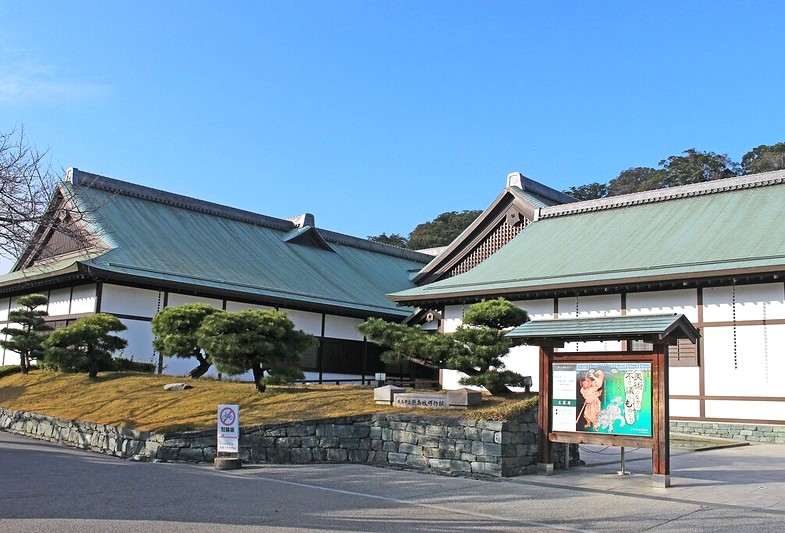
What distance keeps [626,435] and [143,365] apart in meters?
16.7

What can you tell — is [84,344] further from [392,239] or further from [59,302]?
[392,239]

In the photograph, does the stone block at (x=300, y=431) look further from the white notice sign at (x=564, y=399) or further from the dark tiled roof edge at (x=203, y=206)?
the dark tiled roof edge at (x=203, y=206)

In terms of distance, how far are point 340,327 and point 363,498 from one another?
66.8 feet

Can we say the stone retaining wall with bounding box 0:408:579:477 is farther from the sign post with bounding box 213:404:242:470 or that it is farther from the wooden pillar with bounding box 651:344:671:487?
the wooden pillar with bounding box 651:344:671:487

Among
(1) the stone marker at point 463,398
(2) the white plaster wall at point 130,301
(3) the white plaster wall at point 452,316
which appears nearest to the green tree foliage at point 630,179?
(3) the white plaster wall at point 452,316

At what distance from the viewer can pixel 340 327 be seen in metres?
30.1

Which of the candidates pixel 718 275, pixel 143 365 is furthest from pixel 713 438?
pixel 143 365

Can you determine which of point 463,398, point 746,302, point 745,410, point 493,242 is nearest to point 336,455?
point 463,398

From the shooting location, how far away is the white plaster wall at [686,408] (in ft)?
63.7

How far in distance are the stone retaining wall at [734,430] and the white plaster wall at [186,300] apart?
15.9 m

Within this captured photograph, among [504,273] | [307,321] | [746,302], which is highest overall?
[504,273]

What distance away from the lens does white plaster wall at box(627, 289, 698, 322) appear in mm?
19844

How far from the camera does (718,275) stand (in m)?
18.6

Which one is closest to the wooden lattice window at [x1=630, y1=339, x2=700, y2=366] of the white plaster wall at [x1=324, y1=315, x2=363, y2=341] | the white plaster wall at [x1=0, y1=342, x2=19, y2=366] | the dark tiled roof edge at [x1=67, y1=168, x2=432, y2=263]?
the white plaster wall at [x1=324, y1=315, x2=363, y2=341]
